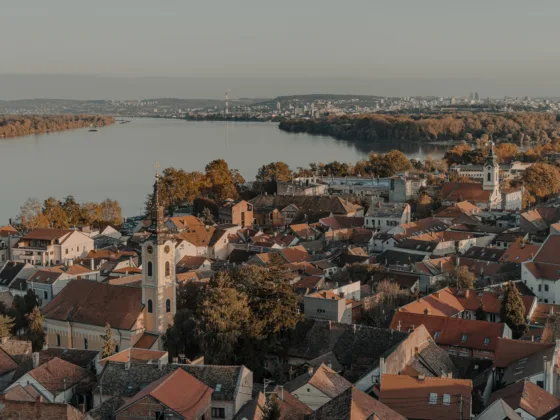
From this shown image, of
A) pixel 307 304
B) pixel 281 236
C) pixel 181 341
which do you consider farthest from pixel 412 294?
pixel 281 236

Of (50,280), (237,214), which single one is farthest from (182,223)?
(50,280)

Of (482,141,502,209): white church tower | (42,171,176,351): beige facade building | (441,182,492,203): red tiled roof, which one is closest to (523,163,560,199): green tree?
(482,141,502,209): white church tower

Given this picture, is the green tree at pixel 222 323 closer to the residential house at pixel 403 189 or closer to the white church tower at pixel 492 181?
the white church tower at pixel 492 181

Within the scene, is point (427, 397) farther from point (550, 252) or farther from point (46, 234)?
point (46, 234)

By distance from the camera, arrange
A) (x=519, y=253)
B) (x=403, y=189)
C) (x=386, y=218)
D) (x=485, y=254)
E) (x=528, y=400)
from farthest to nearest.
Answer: (x=403, y=189) < (x=386, y=218) < (x=485, y=254) < (x=519, y=253) < (x=528, y=400)

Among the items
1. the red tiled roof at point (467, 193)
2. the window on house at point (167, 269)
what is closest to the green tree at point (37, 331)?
the window on house at point (167, 269)

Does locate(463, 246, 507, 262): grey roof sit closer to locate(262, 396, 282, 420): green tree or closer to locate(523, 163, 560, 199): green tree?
locate(262, 396, 282, 420): green tree

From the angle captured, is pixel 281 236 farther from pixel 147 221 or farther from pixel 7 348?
pixel 7 348
